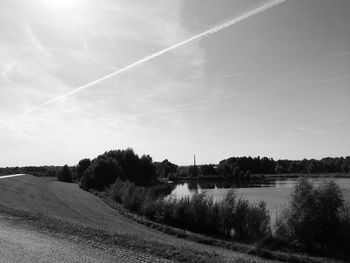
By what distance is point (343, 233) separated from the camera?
28531 mm

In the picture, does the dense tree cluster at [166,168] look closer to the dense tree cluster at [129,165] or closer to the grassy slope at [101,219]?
the dense tree cluster at [129,165]

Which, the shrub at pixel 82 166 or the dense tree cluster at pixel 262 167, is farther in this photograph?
the dense tree cluster at pixel 262 167

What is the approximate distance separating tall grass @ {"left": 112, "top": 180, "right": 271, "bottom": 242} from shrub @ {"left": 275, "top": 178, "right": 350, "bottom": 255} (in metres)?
2.13

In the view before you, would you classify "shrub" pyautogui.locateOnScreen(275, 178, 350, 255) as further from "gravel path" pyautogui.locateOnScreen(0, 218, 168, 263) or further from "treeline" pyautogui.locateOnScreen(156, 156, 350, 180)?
"treeline" pyautogui.locateOnScreen(156, 156, 350, 180)

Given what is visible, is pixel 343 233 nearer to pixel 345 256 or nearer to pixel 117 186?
pixel 345 256

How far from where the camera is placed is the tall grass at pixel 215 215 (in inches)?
1270

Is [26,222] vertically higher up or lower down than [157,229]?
higher up

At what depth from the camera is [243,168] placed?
185 metres

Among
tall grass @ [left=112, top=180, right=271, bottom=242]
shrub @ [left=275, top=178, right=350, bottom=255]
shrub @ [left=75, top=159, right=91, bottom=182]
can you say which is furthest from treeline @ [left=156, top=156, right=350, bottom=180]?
shrub @ [left=275, top=178, right=350, bottom=255]

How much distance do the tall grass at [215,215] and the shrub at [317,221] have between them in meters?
2.13

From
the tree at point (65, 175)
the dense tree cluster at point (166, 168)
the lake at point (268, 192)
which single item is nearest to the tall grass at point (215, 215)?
the lake at point (268, 192)

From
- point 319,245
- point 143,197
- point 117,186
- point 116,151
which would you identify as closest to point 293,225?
point 319,245

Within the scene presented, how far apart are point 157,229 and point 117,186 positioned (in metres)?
29.4

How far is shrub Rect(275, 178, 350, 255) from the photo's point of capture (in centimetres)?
2858
